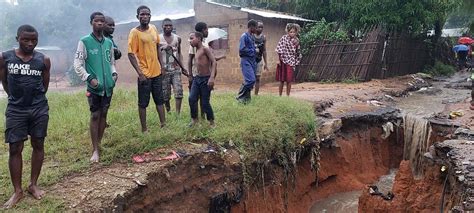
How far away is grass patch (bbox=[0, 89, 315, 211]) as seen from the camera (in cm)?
490

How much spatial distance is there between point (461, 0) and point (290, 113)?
35.0ft

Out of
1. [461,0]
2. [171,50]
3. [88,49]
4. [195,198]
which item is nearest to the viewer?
[88,49]

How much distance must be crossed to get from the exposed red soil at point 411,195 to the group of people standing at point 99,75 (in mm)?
2822

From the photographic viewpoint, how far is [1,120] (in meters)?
7.48

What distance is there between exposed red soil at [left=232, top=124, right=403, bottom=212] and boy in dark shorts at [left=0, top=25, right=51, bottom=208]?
2.80 metres

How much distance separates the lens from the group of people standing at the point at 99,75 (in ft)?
12.8

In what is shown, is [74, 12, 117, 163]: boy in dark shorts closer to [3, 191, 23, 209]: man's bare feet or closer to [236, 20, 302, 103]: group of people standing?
[3, 191, 23, 209]: man's bare feet

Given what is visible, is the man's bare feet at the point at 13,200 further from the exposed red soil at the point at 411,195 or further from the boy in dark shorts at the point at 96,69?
the exposed red soil at the point at 411,195

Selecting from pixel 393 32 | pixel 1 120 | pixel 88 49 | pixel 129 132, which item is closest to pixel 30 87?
pixel 88 49

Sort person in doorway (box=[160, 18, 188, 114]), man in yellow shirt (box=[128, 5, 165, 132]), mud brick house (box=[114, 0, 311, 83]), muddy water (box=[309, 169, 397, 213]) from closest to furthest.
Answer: man in yellow shirt (box=[128, 5, 165, 132]), person in doorway (box=[160, 18, 188, 114]), muddy water (box=[309, 169, 397, 213]), mud brick house (box=[114, 0, 311, 83])

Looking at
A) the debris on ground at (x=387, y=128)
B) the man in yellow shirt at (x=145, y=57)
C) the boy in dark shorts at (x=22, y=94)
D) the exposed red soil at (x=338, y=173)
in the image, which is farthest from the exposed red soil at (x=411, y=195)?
the boy in dark shorts at (x=22, y=94)

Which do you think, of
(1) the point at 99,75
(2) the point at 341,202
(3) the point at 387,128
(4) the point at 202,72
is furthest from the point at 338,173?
(1) the point at 99,75

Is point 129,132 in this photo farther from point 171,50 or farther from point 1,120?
point 1,120

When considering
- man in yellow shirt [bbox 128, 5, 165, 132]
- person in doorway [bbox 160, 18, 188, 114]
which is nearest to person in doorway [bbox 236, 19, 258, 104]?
person in doorway [bbox 160, 18, 188, 114]
